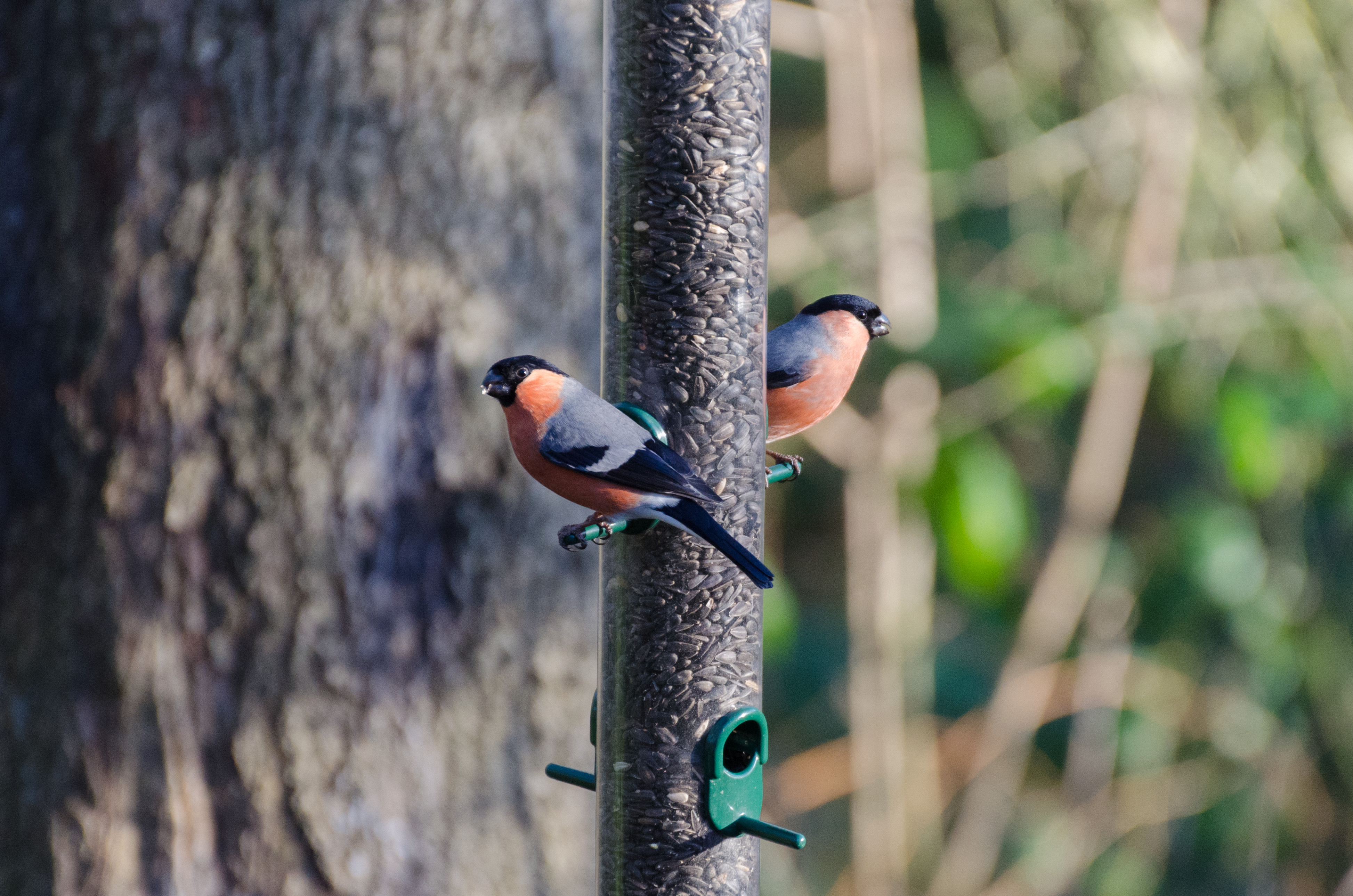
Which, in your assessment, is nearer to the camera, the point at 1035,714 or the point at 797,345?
the point at 797,345

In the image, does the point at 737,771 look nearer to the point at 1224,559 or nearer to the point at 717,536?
the point at 717,536

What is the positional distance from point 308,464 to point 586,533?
2.64 ft

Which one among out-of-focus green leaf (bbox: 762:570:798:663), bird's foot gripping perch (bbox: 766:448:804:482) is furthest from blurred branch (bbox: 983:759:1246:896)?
bird's foot gripping perch (bbox: 766:448:804:482)

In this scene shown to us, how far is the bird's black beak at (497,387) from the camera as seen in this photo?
5.96 ft

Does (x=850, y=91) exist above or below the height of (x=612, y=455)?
above

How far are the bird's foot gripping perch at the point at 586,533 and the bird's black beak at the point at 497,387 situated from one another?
230mm

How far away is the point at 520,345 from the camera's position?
2.46 meters

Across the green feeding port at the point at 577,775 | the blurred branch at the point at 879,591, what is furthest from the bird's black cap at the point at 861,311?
the blurred branch at the point at 879,591

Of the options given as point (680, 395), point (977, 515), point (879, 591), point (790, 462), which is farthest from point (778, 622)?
point (680, 395)

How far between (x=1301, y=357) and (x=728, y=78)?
281 centimetres

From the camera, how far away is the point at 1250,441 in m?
3.41

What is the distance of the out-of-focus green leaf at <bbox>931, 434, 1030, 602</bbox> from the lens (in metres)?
3.19

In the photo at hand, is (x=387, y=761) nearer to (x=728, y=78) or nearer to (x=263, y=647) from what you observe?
(x=263, y=647)

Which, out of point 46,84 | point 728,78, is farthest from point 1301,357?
point 46,84
